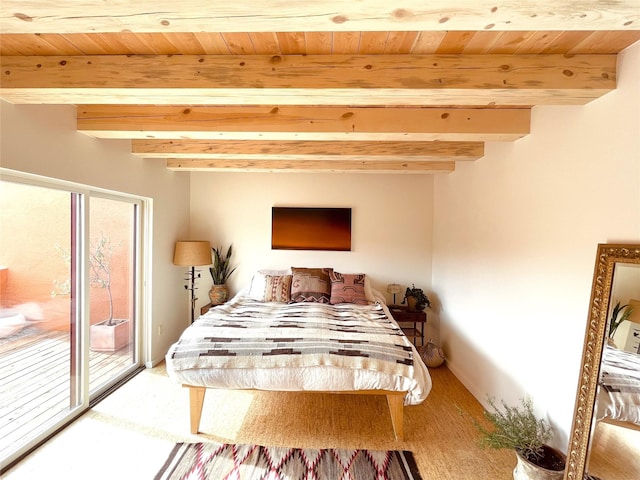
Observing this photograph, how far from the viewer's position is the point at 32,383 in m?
2.38

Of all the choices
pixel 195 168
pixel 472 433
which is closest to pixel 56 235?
pixel 195 168

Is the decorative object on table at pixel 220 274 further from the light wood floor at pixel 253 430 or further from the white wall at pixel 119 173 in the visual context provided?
the light wood floor at pixel 253 430

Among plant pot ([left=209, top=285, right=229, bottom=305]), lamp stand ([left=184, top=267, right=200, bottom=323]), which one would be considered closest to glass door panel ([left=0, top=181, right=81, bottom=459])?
lamp stand ([left=184, top=267, right=200, bottom=323])

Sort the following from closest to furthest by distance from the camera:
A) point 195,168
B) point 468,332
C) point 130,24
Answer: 1. point 130,24
2. point 468,332
3. point 195,168

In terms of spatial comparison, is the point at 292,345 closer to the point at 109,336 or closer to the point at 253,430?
the point at 253,430

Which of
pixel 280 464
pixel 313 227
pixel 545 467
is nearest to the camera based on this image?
pixel 545 467

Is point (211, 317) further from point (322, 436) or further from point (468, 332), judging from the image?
point (468, 332)

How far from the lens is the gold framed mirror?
1.61m

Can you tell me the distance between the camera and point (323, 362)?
2303 millimetres

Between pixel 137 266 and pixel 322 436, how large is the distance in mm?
2562

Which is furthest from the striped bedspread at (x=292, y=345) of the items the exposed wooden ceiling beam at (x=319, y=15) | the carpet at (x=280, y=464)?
the exposed wooden ceiling beam at (x=319, y=15)

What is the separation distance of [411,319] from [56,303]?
3452 mm

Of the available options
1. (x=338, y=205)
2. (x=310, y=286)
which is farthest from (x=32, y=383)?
(x=338, y=205)

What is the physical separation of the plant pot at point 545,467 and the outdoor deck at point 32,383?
10.4 feet
